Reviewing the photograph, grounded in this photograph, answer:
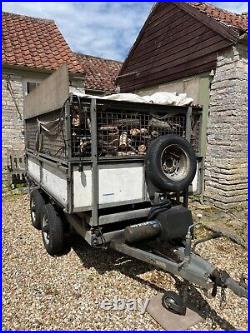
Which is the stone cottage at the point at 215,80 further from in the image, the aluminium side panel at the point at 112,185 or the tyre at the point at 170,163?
the aluminium side panel at the point at 112,185

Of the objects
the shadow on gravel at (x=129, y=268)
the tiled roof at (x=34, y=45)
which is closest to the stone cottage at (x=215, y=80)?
the shadow on gravel at (x=129, y=268)

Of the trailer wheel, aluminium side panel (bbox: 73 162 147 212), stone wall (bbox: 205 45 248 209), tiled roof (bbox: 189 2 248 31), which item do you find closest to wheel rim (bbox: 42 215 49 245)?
the trailer wheel

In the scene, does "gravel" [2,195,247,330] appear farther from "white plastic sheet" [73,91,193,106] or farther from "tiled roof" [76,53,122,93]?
"tiled roof" [76,53,122,93]

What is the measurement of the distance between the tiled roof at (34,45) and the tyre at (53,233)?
23.5 feet

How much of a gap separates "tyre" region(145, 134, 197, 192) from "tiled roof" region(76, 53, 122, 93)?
934cm

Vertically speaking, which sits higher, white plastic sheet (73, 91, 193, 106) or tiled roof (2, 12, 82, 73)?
tiled roof (2, 12, 82, 73)

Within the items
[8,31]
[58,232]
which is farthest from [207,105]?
[8,31]

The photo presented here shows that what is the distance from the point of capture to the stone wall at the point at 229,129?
609 cm

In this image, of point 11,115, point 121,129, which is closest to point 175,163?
point 121,129

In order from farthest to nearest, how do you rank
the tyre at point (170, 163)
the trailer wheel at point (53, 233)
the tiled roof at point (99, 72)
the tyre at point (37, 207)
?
the tiled roof at point (99, 72) → the tyre at point (37, 207) → the trailer wheel at point (53, 233) → the tyre at point (170, 163)

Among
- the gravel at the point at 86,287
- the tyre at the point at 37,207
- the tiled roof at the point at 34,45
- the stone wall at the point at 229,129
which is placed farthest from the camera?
the tiled roof at the point at 34,45

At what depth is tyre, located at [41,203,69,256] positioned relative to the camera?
3869mm

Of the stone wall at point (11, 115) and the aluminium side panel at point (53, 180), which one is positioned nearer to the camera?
the aluminium side panel at point (53, 180)

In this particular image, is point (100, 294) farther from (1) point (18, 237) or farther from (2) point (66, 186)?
(1) point (18, 237)
